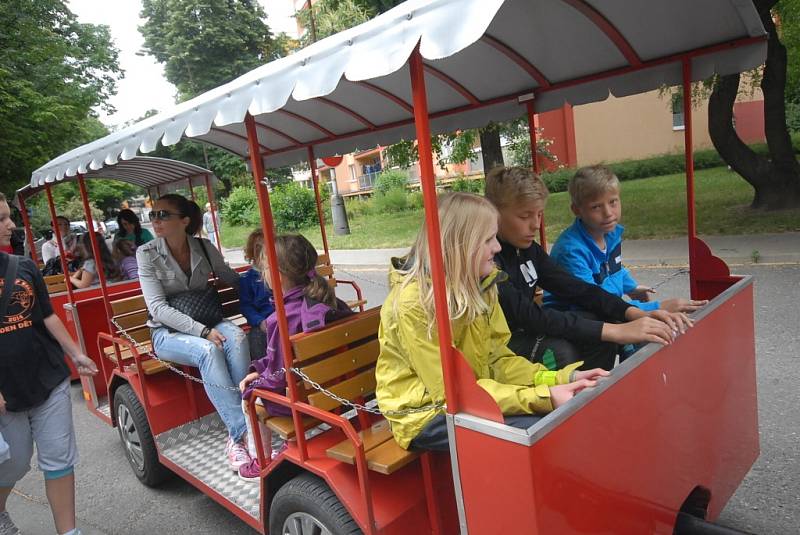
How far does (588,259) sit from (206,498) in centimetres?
290

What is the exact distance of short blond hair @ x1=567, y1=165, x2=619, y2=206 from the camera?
115 inches

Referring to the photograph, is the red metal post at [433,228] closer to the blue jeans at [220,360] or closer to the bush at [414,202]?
Answer: the blue jeans at [220,360]

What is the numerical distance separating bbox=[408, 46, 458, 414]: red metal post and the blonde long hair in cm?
17

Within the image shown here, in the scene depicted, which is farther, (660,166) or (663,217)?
(660,166)

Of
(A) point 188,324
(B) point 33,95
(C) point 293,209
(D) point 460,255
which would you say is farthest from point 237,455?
(C) point 293,209

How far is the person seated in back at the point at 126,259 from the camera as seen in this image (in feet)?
20.3

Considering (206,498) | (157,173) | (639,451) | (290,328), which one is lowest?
(206,498)

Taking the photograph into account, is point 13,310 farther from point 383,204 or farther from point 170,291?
point 383,204

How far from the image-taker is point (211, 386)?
3.43m

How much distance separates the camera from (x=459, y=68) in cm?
Answer: 327

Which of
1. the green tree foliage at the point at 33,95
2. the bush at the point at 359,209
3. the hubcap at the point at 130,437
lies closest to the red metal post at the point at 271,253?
the hubcap at the point at 130,437

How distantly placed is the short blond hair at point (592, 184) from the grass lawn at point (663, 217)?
27.6 feet

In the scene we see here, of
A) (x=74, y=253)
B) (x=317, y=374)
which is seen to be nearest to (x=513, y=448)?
(x=317, y=374)

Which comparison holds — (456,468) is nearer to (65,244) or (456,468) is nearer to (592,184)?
(592,184)
